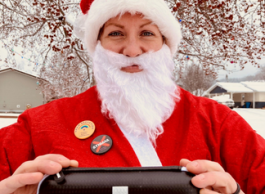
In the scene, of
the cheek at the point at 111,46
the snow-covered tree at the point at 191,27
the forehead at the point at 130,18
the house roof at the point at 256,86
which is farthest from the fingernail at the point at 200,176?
the house roof at the point at 256,86

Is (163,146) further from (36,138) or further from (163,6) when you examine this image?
(163,6)

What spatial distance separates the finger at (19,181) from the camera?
0.74m

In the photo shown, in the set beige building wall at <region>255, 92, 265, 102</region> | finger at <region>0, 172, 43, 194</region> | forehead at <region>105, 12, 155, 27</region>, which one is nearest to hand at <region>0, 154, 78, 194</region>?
finger at <region>0, 172, 43, 194</region>

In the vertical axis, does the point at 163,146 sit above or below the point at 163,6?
below

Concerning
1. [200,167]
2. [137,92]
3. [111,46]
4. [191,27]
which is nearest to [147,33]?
[111,46]

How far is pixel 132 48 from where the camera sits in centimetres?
129

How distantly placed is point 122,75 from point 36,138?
70 cm

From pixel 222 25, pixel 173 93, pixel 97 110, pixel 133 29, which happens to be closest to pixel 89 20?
pixel 133 29

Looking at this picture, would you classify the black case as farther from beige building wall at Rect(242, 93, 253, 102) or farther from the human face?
beige building wall at Rect(242, 93, 253, 102)

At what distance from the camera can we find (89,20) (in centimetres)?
152

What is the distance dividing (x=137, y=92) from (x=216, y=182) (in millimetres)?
765

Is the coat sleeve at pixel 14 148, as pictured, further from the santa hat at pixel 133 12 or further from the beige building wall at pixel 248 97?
the beige building wall at pixel 248 97

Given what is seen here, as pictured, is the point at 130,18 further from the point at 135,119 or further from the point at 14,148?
the point at 14,148

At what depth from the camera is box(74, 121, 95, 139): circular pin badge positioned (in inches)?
47.1
